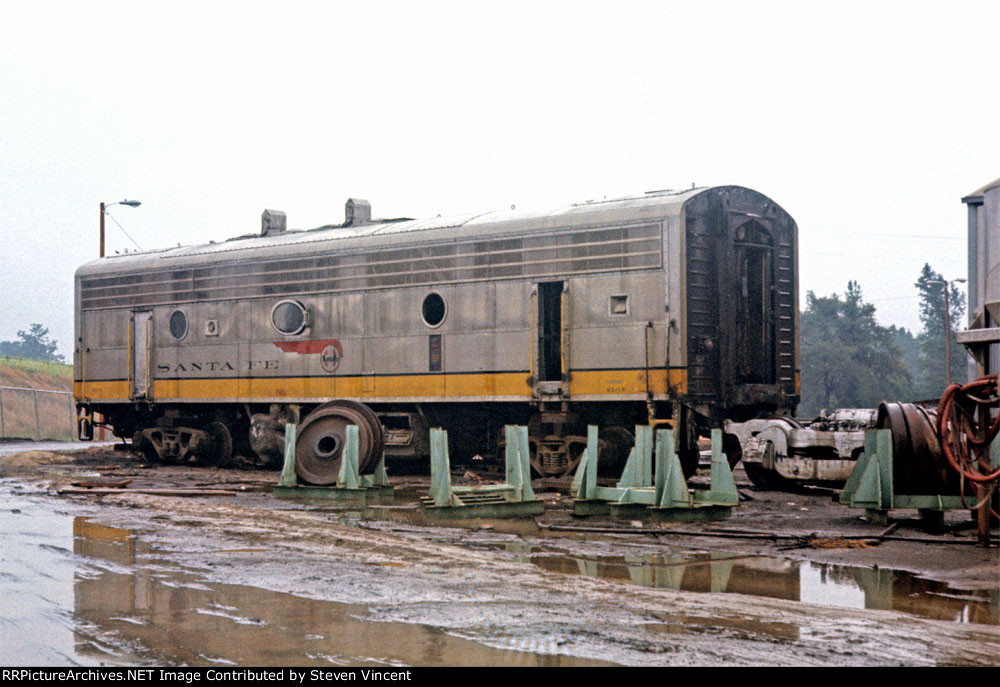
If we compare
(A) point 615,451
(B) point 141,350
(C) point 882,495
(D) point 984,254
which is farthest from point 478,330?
(B) point 141,350

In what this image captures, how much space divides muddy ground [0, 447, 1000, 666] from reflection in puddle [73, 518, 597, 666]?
0.09 ft

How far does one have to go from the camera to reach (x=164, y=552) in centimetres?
1039

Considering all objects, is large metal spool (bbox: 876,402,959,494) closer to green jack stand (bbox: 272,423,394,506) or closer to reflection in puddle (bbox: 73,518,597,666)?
reflection in puddle (bbox: 73,518,597,666)

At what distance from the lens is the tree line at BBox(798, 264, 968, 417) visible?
72312mm

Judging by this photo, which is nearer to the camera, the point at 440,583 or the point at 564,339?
the point at 440,583

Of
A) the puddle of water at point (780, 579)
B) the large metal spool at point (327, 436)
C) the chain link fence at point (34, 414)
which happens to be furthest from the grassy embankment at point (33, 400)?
the puddle of water at point (780, 579)

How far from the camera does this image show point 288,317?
864 inches

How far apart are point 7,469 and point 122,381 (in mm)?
3169

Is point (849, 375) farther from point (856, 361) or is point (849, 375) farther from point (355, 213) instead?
point (355, 213)

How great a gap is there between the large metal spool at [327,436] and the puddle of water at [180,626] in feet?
27.0

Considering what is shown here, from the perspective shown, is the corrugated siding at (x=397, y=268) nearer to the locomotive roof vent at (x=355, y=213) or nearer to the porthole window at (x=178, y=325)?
the porthole window at (x=178, y=325)

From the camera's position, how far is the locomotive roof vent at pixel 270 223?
79.7 ft
